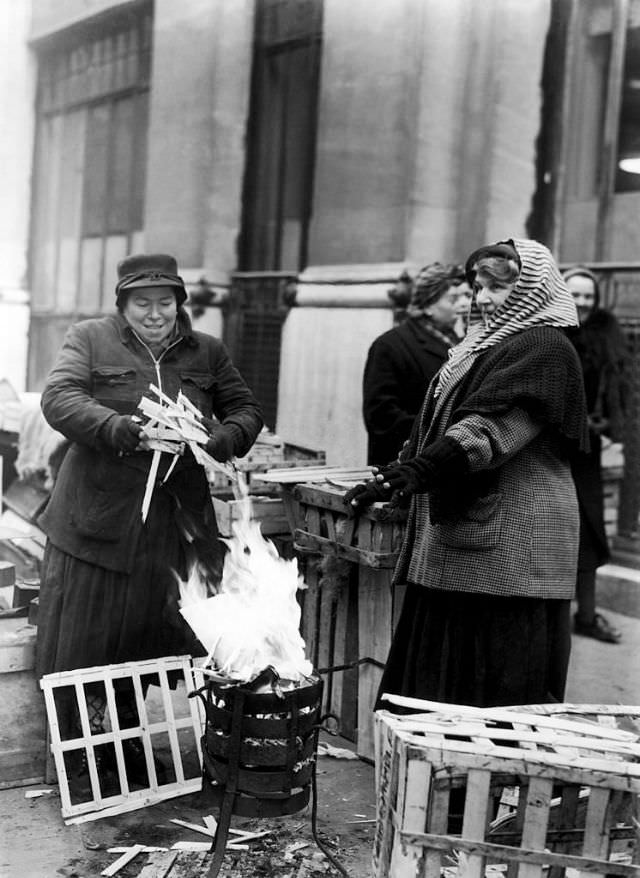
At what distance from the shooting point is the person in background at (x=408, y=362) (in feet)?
16.6

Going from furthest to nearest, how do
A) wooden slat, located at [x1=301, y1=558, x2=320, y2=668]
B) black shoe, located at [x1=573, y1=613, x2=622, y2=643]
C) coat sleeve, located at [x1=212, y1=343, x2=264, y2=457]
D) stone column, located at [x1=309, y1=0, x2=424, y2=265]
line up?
stone column, located at [x1=309, y1=0, x2=424, y2=265], black shoe, located at [x1=573, y1=613, x2=622, y2=643], wooden slat, located at [x1=301, y1=558, x2=320, y2=668], coat sleeve, located at [x1=212, y1=343, x2=264, y2=457]

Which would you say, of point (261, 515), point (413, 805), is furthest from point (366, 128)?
point (413, 805)

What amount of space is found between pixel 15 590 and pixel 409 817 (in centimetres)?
245

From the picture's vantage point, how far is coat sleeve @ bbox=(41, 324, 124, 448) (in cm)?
390

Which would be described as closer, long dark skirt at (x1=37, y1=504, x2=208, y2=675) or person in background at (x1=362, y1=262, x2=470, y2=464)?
long dark skirt at (x1=37, y1=504, x2=208, y2=675)

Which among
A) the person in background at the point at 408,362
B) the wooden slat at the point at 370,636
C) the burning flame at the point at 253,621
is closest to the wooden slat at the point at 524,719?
the burning flame at the point at 253,621

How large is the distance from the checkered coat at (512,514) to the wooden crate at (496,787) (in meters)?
0.68

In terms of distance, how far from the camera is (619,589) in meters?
6.56

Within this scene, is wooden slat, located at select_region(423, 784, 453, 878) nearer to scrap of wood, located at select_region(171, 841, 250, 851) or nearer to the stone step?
scrap of wood, located at select_region(171, 841, 250, 851)

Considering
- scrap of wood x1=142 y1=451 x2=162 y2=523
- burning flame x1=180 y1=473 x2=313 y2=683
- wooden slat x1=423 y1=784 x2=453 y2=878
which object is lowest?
wooden slat x1=423 y1=784 x2=453 y2=878

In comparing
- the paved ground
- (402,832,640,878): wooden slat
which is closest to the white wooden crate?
the paved ground

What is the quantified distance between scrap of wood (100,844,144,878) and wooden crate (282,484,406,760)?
1156mm

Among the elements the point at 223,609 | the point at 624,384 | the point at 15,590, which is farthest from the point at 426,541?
the point at 624,384

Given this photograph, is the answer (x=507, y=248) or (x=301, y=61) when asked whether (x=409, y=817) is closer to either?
(x=507, y=248)
